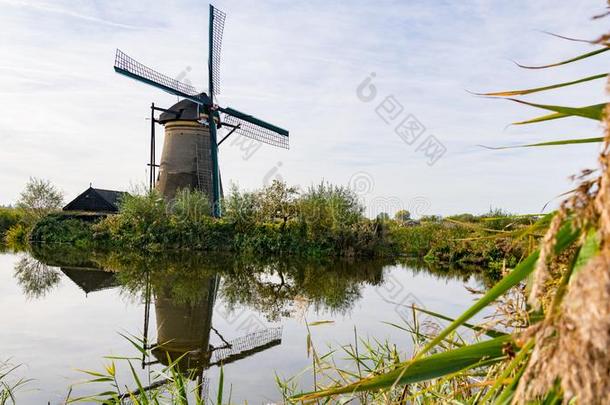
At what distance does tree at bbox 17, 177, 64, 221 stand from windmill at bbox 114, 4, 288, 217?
10930 mm

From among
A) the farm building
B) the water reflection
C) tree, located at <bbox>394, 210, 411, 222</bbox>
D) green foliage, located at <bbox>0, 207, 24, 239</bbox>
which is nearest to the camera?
the water reflection

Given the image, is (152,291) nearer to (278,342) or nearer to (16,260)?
(278,342)

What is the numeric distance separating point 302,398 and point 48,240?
29.2 m

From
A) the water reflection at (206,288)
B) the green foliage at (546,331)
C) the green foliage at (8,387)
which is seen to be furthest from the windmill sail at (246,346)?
the green foliage at (546,331)

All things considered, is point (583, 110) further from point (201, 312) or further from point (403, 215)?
point (403, 215)

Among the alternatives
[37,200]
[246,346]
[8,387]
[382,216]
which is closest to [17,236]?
[37,200]

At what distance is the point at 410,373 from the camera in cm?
70

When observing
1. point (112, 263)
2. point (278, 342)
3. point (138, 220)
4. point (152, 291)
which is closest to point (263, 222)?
point (138, 220)

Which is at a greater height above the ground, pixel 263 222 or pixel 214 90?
pixel 214 90

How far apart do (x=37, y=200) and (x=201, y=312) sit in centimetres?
2664

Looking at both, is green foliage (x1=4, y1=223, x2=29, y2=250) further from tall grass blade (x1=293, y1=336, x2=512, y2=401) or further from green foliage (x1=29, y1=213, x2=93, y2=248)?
tall grass blade (x1=293, y1=336, x2=512, y2=401)

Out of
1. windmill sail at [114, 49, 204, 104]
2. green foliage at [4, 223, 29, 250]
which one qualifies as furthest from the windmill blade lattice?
green foliage at [4, 223, 29, 250]

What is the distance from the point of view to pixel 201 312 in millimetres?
9688

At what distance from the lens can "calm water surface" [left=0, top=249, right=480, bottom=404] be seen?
20.7ft
